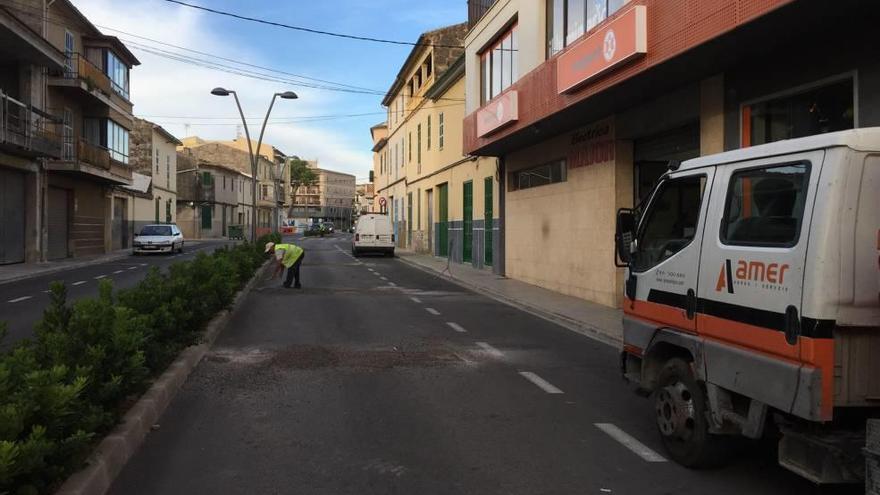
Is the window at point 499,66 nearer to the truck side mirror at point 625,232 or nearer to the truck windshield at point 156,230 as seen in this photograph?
the truck side mirror at point 625,232

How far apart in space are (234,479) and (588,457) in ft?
8.17

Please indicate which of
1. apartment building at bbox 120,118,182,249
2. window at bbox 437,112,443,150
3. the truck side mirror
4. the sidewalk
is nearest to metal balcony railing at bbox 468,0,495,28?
the sidewalk

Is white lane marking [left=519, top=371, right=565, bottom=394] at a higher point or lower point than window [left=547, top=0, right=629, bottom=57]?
lower

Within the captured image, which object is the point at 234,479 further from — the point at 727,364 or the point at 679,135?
the point at 679,135

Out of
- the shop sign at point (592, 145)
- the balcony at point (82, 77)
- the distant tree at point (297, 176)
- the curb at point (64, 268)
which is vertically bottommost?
the curb at point (64, 268)

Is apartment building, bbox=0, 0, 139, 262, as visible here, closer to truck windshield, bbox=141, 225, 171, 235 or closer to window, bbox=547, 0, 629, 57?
truck windshield, bbox=141, 225, 171, 235

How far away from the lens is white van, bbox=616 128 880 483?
140 inches

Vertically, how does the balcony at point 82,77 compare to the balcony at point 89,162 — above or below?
above

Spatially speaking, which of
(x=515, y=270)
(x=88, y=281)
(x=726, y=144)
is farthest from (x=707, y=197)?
(x=88, y=281)

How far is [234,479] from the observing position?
4.51 metres

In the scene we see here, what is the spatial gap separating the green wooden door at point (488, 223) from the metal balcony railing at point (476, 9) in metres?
5.28

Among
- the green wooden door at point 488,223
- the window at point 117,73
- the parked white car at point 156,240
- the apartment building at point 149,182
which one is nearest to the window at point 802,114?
the green wooden door at point 488,223

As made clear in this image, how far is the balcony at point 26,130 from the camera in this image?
22469mm

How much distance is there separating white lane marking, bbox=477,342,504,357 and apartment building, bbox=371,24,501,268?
1225 centimetres
